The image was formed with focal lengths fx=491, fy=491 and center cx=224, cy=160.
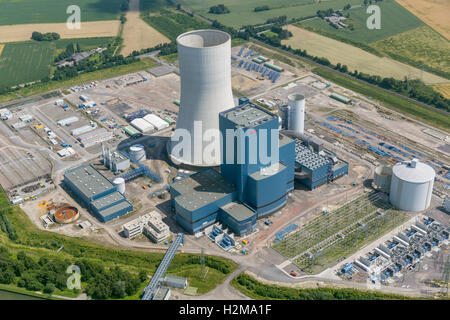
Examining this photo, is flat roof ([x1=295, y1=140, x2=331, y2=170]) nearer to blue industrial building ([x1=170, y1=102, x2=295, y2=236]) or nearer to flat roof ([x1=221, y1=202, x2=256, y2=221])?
blue industrial building ([x1=170, y1=102, x2=295, y2=236])

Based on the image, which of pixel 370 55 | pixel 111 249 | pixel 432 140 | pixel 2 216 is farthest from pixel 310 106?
pixel 2 216

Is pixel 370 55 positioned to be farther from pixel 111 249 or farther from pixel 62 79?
pixel 111 249

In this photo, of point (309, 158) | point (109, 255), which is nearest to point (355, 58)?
point (309, 158)

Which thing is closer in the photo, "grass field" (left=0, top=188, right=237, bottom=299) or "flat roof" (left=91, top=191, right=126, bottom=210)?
"grass field" (left=0, top=188, right=237, bottom=299)

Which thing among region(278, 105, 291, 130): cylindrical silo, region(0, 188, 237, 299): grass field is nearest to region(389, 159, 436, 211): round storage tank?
region(278, 105, 291, 130): cylindrical silo

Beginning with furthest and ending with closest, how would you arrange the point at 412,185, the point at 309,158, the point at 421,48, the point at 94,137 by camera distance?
the point at 421,48
the point at 94,137
the point at 309,158
the point at 412,185

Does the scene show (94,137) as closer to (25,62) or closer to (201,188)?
(201,188)
